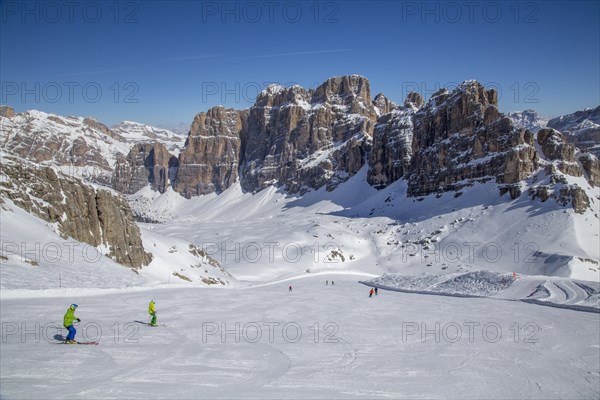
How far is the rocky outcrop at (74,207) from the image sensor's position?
37062 millimetres

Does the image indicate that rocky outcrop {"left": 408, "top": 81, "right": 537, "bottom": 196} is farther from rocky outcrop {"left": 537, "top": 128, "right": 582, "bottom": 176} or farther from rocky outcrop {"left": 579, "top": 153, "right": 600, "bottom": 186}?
rocky outcrop {"left": 579, "top": 153, "right": 600, "bottom": 186}

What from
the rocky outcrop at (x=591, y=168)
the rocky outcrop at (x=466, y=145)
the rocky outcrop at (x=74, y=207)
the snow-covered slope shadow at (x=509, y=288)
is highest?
the rocky outcrop at (x=466, y=145)

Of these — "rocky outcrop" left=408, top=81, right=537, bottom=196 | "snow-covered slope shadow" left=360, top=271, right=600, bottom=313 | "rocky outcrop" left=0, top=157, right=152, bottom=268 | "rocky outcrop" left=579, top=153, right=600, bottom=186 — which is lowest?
"snow-covered slope shadow" left=360, top=271, right=600, bottom=313

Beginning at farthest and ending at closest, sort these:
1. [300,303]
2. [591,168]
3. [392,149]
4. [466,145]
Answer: [392,149] < [466,145] < [591,168] < [300,303]

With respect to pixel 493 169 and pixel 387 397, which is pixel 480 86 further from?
pixel 387 397

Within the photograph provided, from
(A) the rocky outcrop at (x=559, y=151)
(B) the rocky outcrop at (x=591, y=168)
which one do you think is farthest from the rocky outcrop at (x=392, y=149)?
(B) the rocky outcrop at (x=591, y=168)

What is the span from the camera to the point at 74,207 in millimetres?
39094

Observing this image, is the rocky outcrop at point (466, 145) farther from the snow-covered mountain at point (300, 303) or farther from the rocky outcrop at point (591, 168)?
the rocky outcrop at point (591, 168)

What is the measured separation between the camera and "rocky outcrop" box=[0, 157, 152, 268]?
37.1m

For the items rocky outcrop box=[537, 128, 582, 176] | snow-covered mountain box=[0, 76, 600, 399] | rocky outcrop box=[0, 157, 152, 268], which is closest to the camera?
snow-covered mountain box=[0, 76, 600, 399]

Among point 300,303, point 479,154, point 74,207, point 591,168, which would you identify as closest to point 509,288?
point 300,303

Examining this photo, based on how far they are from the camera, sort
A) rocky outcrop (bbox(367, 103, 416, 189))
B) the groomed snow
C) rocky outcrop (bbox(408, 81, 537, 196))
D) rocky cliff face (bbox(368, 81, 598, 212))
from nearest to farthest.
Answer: the groomed snow < rocky cliff face (bbox(368, 81, 598, 212)) < rocky outcrop (bbox(408, 81, 537, 196)) < rocky outcrop (bbox(367, 103, 416, 189))

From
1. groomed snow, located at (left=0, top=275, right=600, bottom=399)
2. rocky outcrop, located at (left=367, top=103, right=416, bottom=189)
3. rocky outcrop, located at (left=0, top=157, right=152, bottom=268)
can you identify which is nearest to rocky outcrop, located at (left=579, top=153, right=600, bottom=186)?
rocky outcrop, located at (left=367, top=103, right=416, bottom=189)

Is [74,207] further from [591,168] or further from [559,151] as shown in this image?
[591,168]
